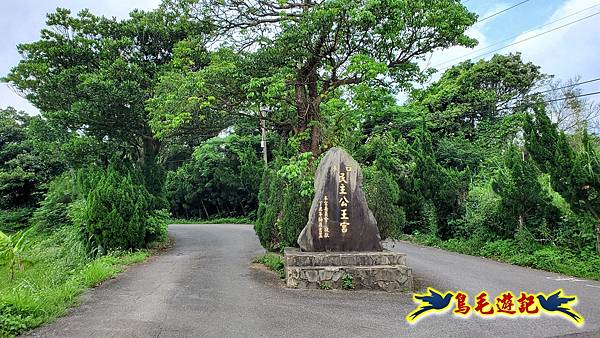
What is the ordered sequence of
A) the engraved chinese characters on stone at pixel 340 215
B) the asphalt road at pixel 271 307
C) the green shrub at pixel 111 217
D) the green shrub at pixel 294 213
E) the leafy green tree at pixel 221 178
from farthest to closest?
the leafy green tree at pixel 221 178
the green shrub at pixel 111 217
the green shrub at pixel 294 213
the engraved chinese characters on stone at pixel 340 215
the asphalt road at pixel 271 307

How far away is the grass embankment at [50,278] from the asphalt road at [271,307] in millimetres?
243

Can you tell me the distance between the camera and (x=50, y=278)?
9.37 metres

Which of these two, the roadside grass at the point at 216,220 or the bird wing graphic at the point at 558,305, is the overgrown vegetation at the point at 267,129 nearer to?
the bird wing graphic at the point at 558,305

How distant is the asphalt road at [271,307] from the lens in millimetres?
5270

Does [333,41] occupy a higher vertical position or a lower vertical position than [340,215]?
higher

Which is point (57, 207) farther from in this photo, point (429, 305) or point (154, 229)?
point (429, 305)

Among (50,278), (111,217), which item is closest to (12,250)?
(50,278)

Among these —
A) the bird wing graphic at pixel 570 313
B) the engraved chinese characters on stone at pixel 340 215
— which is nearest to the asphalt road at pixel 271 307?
the bird wing graphic at pixel 570 313

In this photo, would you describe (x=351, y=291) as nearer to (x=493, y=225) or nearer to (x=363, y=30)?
(x=363, y=30)

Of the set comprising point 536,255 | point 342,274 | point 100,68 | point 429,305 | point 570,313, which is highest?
point 100,68

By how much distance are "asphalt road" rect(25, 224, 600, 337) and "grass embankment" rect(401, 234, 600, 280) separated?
0.48 m

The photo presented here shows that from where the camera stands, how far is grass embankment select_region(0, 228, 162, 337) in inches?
216

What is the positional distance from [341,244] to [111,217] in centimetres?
669

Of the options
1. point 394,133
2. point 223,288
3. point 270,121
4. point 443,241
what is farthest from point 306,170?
point 394,133
